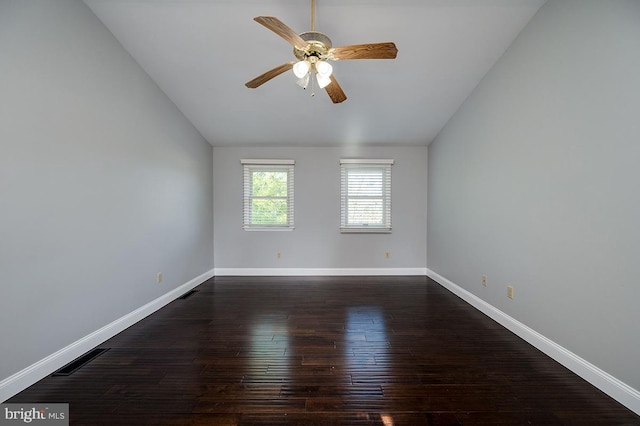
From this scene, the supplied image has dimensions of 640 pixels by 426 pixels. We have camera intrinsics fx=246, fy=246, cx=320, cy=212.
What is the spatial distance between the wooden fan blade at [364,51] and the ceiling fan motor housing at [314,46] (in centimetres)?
6

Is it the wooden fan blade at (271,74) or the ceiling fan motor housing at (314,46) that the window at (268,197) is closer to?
the wooden fan blade at (271,74)

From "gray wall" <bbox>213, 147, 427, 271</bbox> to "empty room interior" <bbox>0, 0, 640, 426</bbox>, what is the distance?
25.7 inches

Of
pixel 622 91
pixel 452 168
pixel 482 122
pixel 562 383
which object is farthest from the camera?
pixel 452 168

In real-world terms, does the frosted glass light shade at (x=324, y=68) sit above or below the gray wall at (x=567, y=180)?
above

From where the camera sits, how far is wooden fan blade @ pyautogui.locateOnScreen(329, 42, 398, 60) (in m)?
1.77

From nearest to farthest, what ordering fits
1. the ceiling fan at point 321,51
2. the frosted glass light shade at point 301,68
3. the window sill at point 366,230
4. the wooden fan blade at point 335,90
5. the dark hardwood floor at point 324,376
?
the dark hardwood floor at point 324,376, the ceiling fan at point 321,51, the frosted glass light shade at point 301,68, the wooden fan blade at point 335,90, the window sill at point 366,230

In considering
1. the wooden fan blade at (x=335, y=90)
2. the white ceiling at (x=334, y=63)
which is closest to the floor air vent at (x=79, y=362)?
the white ceiling at (x=334, y=63)

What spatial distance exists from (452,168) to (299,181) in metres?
2.47

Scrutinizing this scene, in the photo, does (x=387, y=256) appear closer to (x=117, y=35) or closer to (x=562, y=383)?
(x=562, y=383)

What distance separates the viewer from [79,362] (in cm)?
192

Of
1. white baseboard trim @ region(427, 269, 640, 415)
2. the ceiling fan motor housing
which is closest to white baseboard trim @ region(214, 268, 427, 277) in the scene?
white baseboard trim @ region(427, 269, 640, 415)

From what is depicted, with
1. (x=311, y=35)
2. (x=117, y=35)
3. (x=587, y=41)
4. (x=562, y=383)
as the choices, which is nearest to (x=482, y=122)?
(x=587, y=41)

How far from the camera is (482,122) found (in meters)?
2.92

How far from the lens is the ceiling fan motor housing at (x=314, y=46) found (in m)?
1.76
